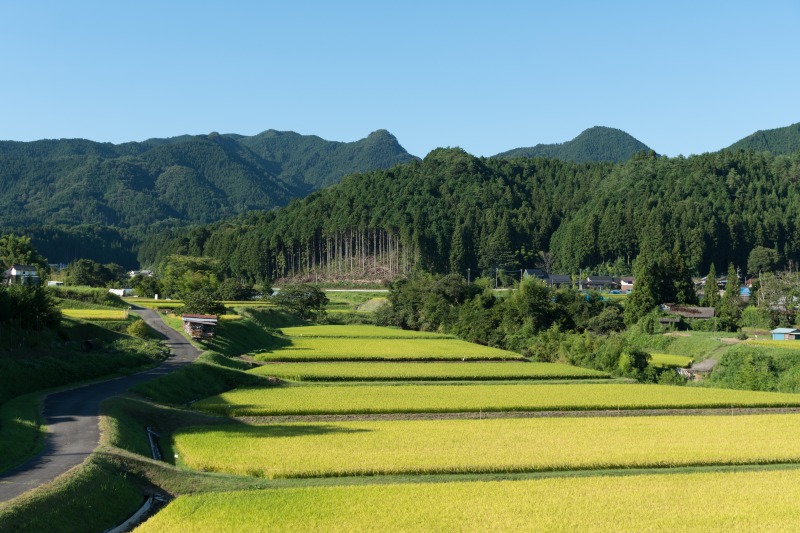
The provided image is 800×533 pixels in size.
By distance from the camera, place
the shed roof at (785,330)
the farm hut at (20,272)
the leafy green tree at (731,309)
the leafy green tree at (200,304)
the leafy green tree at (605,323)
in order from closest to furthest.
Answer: the shed roof at (785,330) → the leafy green tree at (200,304) → the leafy green tree at (731,309) → the leafy green tree at (605,323) → the farm hut at (20,272)

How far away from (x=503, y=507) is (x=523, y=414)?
629 inches

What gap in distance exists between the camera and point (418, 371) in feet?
156

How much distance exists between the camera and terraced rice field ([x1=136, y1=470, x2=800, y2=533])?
16.8 m

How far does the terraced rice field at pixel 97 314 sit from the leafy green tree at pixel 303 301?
35.0 meters

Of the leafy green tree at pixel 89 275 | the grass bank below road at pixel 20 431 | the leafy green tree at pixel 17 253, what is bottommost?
the grass bank below road at pixel 20 431

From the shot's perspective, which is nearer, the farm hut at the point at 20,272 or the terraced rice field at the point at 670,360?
the terraced rice field at the point at 670,360

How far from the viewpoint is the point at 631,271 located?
13062 cm

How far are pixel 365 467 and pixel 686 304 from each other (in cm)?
6682

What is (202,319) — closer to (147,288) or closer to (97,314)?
(97,314)

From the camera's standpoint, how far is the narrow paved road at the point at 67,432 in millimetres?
18406

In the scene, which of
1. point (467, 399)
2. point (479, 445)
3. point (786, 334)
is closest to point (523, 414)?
point (467, 399)

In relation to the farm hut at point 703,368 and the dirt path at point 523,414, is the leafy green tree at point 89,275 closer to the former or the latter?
the farm hut at point 703,368

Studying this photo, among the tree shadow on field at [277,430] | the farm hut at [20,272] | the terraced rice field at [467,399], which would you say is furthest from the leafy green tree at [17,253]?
the tree shadow on field at [277,430]

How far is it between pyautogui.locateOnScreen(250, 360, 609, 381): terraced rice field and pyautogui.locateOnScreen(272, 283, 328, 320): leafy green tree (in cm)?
4025
